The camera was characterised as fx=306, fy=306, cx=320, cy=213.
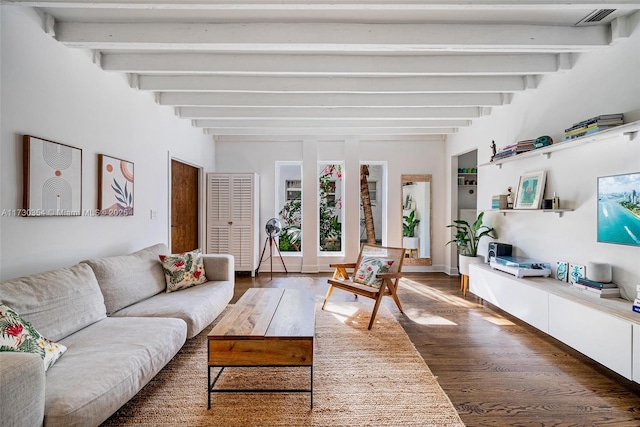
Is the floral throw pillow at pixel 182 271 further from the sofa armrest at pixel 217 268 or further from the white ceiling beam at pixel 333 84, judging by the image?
the white ceiling beam at pixel 333 84

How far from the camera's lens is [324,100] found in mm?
3760

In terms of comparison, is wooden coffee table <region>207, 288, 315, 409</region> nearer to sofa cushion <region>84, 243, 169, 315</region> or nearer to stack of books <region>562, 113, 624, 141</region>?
sofa cushion <region>84, 243, 169, 315</region>

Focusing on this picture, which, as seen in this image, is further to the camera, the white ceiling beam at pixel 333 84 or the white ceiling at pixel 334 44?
the white ceiling beam at pixel 333 84

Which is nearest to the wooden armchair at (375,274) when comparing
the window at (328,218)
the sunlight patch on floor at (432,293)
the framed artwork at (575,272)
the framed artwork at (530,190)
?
the sunlight patch on floor at (432,293)

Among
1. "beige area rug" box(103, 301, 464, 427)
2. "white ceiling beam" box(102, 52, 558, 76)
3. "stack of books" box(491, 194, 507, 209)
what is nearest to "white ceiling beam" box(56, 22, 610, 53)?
"white ceiling beam" box(102, 52, 558, 76)

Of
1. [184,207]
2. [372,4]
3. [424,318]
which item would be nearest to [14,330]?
[372,4]

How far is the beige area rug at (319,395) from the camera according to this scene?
173cm

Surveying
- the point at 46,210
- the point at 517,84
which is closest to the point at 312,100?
the point at 517,84

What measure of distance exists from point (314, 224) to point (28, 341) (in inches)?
169

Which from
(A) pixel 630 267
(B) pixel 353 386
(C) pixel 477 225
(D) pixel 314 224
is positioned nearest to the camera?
(B) pixel 353 386

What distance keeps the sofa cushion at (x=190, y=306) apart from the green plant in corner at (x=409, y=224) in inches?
149

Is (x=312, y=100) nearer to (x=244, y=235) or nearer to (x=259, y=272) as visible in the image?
(x=244, y=235)

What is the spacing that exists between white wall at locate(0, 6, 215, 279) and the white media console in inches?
153

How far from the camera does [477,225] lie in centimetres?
425
